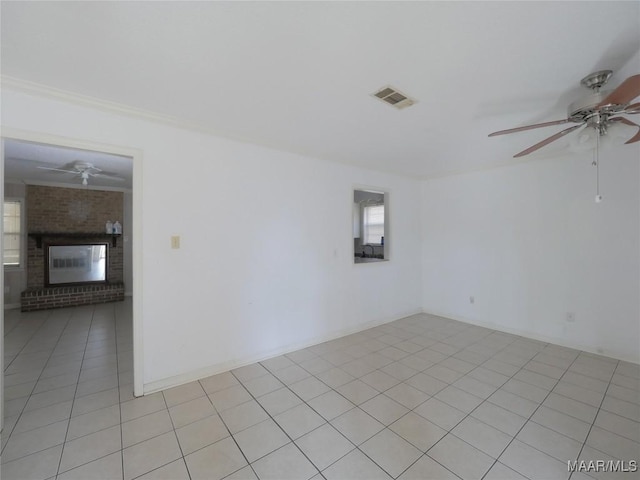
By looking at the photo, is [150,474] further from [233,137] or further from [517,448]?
[233,137]

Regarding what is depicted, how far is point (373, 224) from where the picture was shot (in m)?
7.91

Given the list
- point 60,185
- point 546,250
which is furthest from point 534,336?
point 60,185

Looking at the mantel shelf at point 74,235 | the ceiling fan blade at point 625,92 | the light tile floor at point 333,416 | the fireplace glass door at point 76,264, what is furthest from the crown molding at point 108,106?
the fireplace glass door at point 76,264

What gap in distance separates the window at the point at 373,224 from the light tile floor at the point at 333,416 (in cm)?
459

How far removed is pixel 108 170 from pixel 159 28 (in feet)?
13.0

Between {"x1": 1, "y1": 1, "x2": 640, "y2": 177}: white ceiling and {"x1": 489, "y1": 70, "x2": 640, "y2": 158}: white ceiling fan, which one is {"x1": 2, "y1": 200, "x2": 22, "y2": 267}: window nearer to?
{"x1": 1, "y1": 1, "x2": 640, "y2": 177}: white ceiling

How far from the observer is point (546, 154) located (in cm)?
348

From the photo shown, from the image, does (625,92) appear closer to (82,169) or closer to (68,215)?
(82,169)

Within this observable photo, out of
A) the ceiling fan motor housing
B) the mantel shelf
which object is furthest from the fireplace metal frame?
the ceiling fan motor housing

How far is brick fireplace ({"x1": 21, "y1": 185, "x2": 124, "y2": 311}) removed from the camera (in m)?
5.21

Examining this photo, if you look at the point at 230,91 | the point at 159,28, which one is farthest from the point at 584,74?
the point at 159,28

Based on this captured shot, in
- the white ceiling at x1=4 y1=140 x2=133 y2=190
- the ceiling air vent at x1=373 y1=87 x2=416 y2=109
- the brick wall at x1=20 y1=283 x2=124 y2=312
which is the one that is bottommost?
the brick wall at x1=20 y1=283 x2=124 y2=312

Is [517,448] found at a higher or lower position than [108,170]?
lower

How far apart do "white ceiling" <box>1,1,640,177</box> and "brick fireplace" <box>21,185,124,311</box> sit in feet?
16.0
